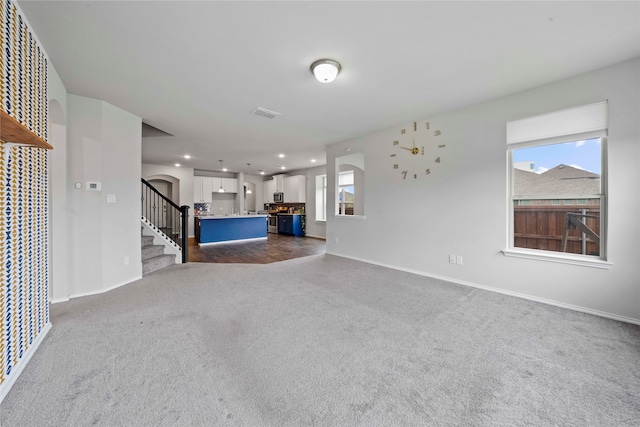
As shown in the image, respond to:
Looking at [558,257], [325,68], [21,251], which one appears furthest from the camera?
[558,257]

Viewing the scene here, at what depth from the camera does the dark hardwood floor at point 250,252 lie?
17.6 feet

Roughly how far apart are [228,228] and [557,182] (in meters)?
7.59

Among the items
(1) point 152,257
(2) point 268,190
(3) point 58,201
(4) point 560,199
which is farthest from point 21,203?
(2) point 268,190

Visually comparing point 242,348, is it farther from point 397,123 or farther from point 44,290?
point 397,123

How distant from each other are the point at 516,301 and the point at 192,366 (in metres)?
3.49

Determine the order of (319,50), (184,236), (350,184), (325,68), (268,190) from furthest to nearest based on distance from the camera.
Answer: (268,190) < (350,184) < (184,236) < (325,68) < (319,50)

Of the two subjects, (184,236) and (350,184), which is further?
(350,184)

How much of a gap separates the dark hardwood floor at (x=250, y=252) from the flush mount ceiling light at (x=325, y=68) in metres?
Result: 3.70

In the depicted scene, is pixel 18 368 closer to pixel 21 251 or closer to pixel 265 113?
pixel 21 251

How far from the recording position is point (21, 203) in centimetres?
179

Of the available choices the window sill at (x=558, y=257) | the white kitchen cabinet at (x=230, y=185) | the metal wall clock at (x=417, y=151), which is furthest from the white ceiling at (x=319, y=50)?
the white kitchen cabinet at (x=230, y=185)

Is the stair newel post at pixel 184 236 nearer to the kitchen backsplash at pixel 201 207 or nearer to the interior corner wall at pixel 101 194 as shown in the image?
the interior corner wall at pixel 101 194

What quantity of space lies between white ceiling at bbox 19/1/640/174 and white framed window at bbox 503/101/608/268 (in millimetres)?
514

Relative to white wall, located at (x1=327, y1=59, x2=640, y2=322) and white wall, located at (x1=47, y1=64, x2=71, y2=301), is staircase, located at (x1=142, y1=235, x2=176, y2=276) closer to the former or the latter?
white wall, located at (x1=47, y1=64, x2=71, y2=301)
